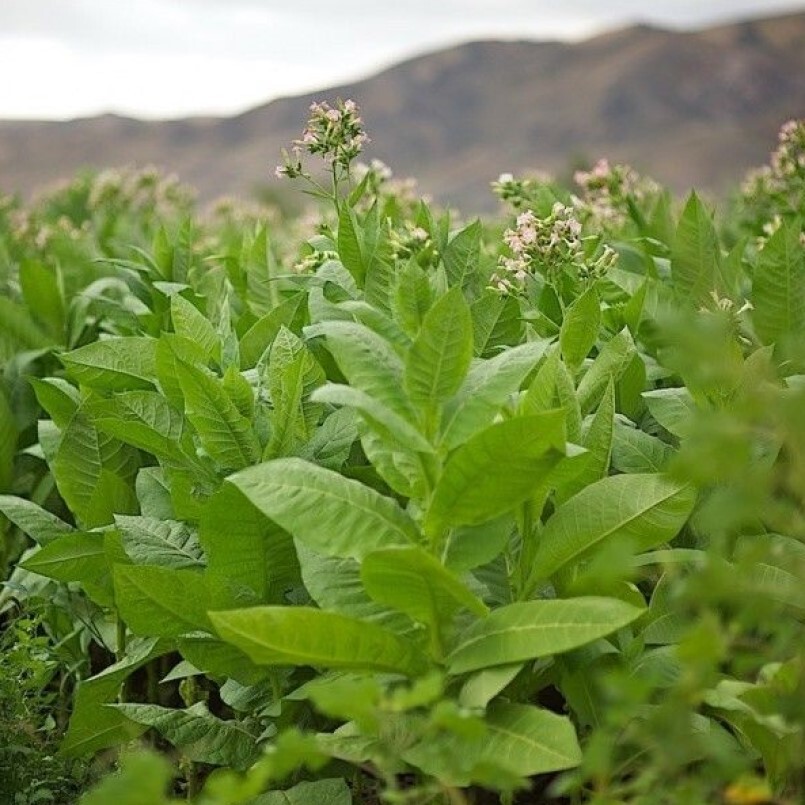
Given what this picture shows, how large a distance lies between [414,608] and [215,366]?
0.98 meters

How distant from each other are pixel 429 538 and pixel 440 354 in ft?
0.87

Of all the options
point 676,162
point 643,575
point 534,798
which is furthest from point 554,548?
point 676,162

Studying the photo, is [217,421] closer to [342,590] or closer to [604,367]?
[342,590]

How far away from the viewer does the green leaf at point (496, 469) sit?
1.63m

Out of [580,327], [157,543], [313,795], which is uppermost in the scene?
[580,327]

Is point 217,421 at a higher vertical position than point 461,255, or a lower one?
lower

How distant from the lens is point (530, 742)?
5.35 feet

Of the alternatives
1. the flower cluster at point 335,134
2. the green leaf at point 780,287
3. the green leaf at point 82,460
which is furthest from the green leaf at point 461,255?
the green leaf at point 82,460

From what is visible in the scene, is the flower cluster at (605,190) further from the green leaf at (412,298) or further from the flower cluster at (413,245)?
the green leaf at (412,298)

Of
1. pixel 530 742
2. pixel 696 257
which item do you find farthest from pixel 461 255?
pixel 530 742

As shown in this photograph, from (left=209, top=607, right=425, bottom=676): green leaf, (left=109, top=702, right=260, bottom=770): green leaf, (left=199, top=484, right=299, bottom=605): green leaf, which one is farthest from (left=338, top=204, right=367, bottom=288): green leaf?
(left=209, top=607, right=425, bottom=676): green leaf

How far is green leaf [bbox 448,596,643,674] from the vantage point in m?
1.63

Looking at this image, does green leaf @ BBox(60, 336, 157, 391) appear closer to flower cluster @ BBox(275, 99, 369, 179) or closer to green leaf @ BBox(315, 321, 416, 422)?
flower cluster @ BBox(275, 99, 369, 179)

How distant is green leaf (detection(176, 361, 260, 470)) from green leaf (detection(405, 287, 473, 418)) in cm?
46
